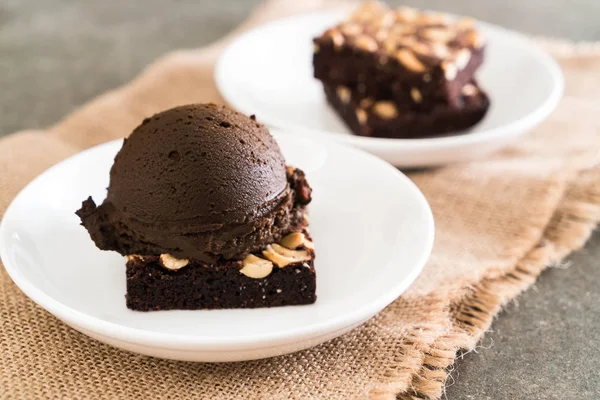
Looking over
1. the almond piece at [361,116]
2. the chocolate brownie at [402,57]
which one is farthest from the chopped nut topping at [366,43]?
the almond piece at [361,116]

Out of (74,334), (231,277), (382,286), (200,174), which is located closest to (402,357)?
(382,286)

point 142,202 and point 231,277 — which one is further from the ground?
point 142,202

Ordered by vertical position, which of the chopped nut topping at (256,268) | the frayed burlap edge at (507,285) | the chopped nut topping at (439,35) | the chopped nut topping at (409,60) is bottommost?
the frayed burlap edge at (507,285)

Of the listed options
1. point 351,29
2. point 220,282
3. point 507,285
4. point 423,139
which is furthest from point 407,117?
point 220,282

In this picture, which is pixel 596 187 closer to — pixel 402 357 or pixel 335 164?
pixel 335 164

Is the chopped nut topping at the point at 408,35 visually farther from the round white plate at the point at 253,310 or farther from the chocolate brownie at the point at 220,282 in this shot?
the chocolate brownie at the point at 220,282

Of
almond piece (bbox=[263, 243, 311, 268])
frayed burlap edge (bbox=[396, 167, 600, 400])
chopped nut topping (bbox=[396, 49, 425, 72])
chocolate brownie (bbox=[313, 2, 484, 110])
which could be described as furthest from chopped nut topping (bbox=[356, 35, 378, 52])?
almond piece (bbox=[263, 243, 311, 268])

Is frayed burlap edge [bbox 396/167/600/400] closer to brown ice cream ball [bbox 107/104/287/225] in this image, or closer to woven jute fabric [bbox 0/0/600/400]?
woven jute fabric [bbox 0/0/600/400]
